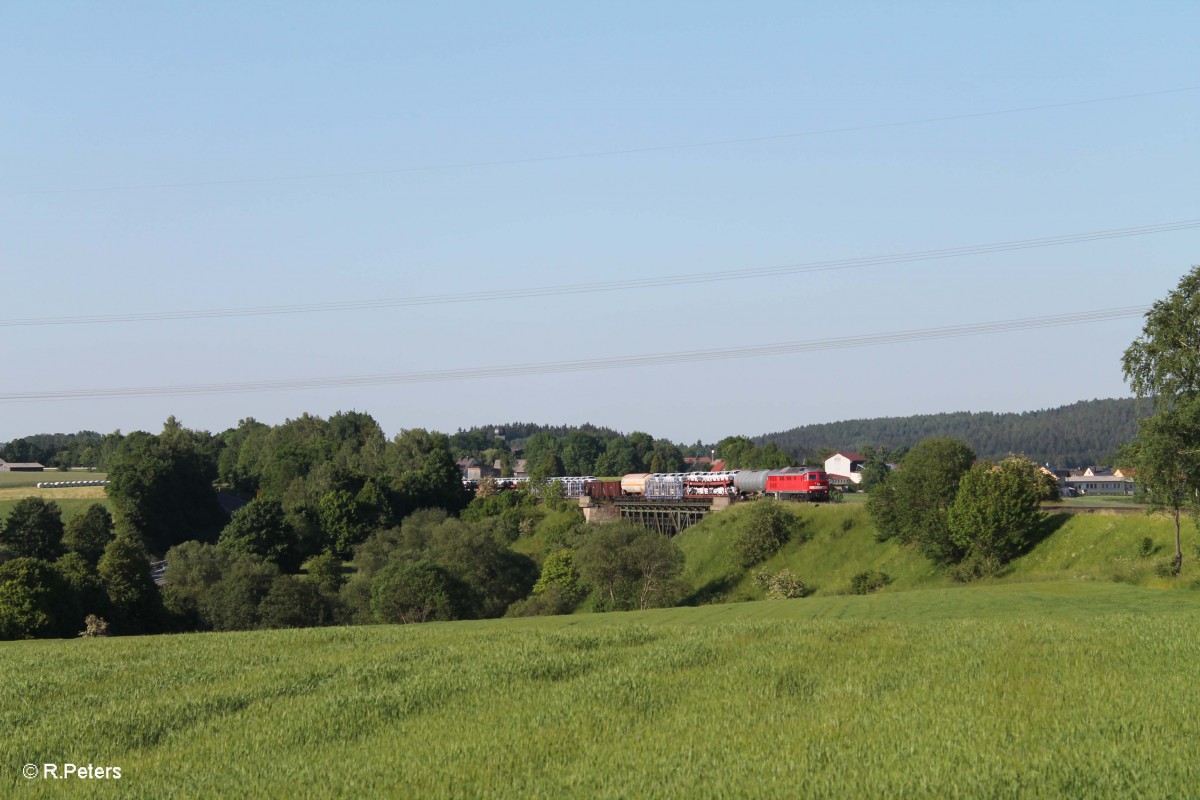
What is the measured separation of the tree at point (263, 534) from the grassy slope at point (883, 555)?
45737 mm

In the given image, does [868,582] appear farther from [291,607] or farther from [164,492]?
[164,492]

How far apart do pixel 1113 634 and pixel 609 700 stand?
46.0 feet

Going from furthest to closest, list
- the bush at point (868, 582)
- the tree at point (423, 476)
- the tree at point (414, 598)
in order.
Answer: the tree at point (423, 476)
the bush at point (868, 582)
the tree at point (414, 598)

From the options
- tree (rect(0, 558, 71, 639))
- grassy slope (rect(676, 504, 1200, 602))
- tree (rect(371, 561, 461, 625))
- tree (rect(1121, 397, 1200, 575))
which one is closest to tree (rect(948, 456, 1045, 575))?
grassy slope (rect(676, 504, 1200, 602))

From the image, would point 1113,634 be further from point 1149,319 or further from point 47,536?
point 47,536

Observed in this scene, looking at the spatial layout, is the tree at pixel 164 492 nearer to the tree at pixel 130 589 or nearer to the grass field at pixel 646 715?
the tree at pixel 130 589

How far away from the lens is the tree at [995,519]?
3248 inches

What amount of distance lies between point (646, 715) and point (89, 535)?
113 m

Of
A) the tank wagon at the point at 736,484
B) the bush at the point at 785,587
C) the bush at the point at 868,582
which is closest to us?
the bush at the point at 868,582

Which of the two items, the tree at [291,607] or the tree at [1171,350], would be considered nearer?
the tree at [1171,350]

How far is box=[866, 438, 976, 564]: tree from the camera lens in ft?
286

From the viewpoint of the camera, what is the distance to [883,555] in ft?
313

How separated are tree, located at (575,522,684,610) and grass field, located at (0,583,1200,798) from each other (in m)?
61.0

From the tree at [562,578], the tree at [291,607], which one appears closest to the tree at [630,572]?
the tree at [562,578]
